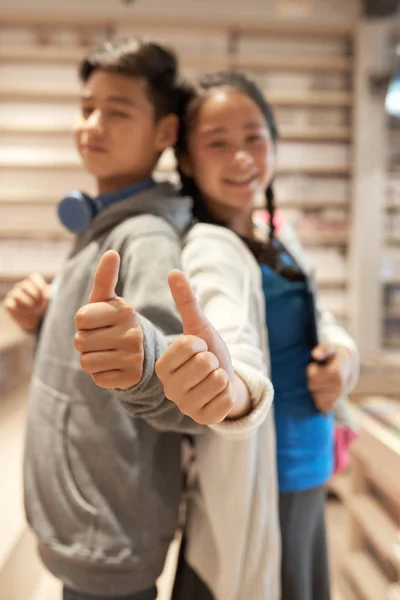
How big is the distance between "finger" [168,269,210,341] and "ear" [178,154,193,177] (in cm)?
50

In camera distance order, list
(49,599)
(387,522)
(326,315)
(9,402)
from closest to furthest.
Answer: (49,599), (326,315), (387,522), (9,402)

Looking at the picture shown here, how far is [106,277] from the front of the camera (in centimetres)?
47

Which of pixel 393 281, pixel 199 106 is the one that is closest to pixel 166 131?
pixel 199 106

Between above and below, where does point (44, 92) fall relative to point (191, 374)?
above

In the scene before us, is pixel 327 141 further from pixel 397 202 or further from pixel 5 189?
pixel 5 189

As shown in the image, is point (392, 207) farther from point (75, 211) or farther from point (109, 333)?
point (109, 333)

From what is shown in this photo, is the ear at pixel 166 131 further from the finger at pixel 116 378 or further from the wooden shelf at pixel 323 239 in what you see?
the wooden shelf at pixel 323 239

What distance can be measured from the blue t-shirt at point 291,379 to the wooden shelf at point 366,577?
94 cm

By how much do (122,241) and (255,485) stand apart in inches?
16.3

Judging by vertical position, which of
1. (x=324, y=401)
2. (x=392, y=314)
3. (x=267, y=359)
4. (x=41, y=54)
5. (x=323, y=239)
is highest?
(x=41, y=54)

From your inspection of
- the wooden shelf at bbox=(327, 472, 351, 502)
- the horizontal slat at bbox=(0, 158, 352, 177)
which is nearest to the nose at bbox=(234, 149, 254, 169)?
the wooden shelf at bbox=(327, 472, 351, 502)

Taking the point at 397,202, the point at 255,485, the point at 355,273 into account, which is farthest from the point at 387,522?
the point at 397,202

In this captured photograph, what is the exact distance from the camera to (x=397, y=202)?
346cm

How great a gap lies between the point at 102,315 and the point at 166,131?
505mm
